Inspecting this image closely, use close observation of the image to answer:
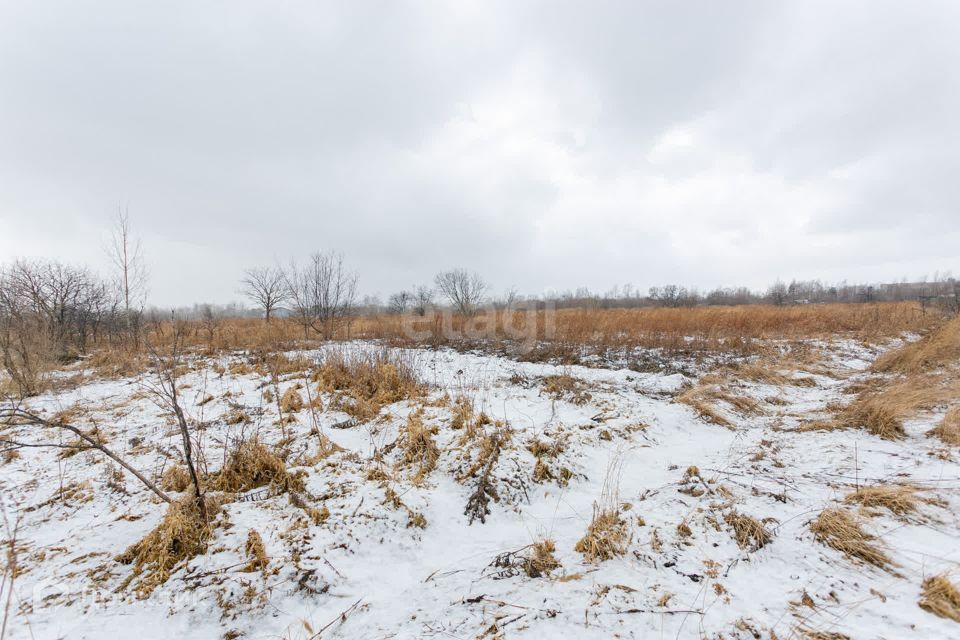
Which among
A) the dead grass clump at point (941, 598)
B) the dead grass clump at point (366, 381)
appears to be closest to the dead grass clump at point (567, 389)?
the dead grass clump at point (366, 381)

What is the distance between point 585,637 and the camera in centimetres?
166

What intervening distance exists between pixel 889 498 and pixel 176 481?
5.91 meters

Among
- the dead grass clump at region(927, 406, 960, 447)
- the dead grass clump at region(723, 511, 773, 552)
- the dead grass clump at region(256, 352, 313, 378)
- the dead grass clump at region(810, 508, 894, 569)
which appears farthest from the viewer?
the dead grass clump at region(256, 352, 313, 378)

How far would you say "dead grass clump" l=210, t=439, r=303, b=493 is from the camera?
300 centimetres

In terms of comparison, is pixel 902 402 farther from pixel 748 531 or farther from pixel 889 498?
pixel 748 531

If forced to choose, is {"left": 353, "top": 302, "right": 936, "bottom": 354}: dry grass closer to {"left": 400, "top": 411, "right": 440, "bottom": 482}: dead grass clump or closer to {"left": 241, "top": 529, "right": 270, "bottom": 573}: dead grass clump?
{"left": 400, "top": 411, "right": 440, "bottom": 482}: dead grass clump

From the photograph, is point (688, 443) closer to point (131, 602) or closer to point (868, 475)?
point (868, 475)

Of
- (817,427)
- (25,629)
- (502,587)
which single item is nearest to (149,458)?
(25,629)

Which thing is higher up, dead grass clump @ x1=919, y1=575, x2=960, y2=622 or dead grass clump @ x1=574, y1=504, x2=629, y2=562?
dead grass clump @ x1=919, y1=575, x2=960, y2=622

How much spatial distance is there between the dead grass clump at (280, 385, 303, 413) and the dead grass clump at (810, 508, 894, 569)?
556cm

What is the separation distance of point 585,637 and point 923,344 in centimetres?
1015

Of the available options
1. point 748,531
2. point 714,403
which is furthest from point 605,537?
point 714,403

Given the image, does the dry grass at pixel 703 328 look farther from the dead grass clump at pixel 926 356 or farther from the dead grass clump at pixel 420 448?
the dead grass clump at pixel 420 448

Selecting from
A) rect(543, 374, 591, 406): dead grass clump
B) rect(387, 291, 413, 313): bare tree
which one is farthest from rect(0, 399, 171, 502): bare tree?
rect(387, 291, 413, 313): bare tree
